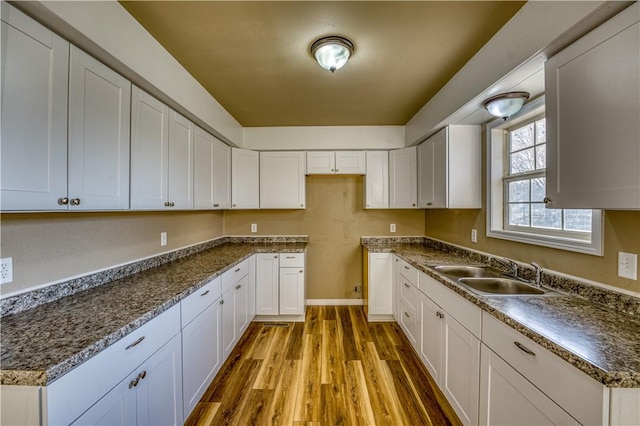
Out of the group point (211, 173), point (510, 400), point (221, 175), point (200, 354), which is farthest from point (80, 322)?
point (221, 175)

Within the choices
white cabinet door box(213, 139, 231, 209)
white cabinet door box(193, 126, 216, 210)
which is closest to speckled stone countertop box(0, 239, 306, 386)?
white cabinet door box(193, 126, 216, 210)

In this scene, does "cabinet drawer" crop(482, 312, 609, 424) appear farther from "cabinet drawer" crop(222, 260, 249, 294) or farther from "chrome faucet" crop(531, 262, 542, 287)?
"cabinet drawer" crop(222, 260, 249, 294)

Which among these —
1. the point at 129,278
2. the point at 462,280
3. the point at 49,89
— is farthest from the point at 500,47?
the point at 129,278

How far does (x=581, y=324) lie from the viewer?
41.6 inches

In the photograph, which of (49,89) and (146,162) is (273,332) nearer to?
(146,162)

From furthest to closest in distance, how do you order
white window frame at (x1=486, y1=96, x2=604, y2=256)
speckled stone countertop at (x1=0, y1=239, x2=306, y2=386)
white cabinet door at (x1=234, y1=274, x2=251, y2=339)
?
white cabinet door at (x1=234, y1=274, x2=251, y2=339), white window frame at (x1=486, y1=96, x2=604, y2=256), speckled stone countertop at (x1=0, y1=239, x2=306, y2=386)

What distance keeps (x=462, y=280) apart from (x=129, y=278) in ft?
7.96

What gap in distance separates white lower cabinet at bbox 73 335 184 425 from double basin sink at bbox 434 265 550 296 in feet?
5.89

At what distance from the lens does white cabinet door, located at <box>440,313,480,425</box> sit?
139cm

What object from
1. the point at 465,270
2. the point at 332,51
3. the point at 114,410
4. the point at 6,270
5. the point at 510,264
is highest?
the point at 332,51

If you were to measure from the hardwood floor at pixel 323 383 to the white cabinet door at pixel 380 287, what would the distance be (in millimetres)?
250

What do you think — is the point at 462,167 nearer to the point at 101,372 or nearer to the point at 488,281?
the point at 488,281

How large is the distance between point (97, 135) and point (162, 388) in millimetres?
1361

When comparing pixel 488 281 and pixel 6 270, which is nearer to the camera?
pixel 6 270
